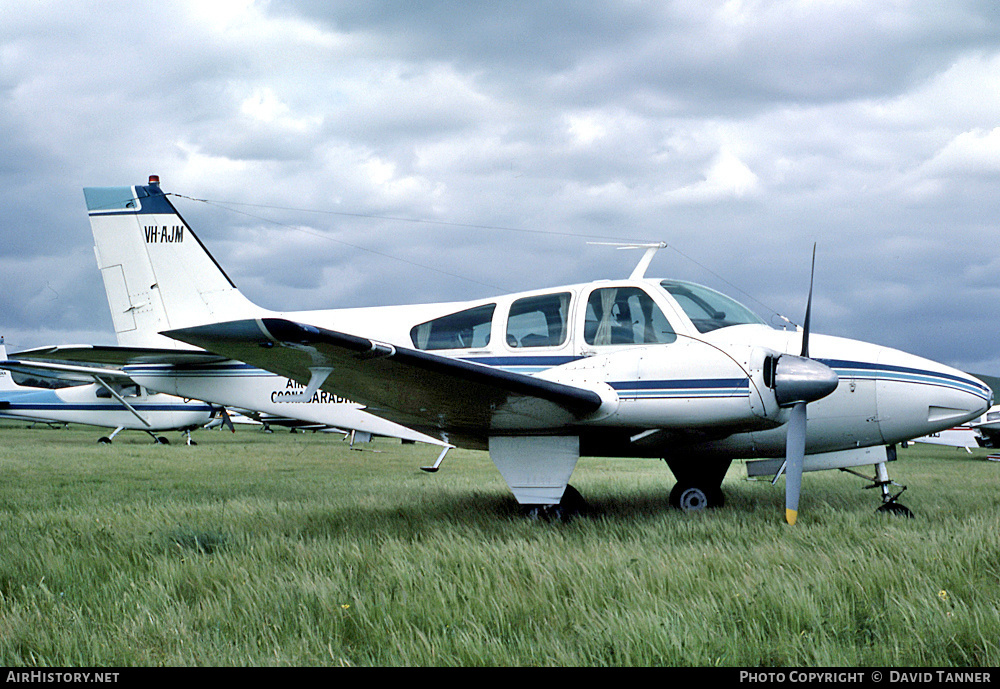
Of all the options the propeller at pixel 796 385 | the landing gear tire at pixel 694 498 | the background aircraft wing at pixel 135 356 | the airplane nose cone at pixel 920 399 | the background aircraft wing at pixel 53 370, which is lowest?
the landing gear tire at pixel 694 498

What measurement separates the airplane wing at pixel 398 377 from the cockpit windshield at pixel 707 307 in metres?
1.61

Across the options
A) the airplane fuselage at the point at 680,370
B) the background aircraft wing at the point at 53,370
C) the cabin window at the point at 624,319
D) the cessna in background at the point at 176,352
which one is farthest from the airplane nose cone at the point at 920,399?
the background aircraft wing at the point at 53,370

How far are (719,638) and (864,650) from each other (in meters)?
0.57

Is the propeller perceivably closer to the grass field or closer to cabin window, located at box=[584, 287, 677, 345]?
the grass field

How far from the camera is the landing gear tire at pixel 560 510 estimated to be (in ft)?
21.7

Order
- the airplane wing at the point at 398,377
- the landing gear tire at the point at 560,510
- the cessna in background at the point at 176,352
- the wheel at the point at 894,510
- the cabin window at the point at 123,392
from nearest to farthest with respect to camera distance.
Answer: the airplane wing at the point at 398,377, the landing gear tire at the point at 560,510, the wheel at the point at 894,510, the cessna in background at the point at 176,352, the cabin window at the point at 123,392

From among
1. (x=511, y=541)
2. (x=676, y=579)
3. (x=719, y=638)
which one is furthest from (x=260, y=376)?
(x=719, y=638)

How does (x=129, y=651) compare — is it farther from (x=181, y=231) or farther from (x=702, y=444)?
(x=181, y=231)

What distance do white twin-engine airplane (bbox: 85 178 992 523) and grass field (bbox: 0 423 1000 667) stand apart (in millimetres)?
650

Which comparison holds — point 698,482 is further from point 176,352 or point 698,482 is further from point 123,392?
point 123,392

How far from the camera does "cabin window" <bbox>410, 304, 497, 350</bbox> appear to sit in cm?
752

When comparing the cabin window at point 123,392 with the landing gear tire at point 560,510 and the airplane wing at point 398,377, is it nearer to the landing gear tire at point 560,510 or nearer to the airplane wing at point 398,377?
the airplane wing at point 398,377

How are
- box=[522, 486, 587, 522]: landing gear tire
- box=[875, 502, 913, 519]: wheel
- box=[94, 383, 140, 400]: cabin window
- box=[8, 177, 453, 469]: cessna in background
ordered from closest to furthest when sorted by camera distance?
box=[522, 486, 587, 522]: landing gear tire < box=[875, 502, 913, 519]: wheel < box=[8, 177, 453, 469]: cessna in background < box=[94, 383, 140, 400]: cabin window

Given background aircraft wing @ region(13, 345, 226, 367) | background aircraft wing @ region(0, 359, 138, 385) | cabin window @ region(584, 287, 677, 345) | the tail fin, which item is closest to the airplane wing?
cabin window @ region(584, 287, 677, 345)
